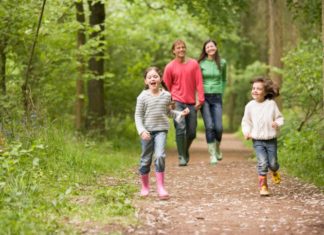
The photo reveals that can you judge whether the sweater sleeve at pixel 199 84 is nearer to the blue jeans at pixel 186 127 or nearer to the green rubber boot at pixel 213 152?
the blue jeans at pixel 186 127

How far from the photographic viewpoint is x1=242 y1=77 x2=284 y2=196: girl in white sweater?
27.9 feet

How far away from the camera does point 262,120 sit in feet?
28.0

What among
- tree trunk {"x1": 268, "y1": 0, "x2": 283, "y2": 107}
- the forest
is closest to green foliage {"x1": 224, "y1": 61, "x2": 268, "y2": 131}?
the forest

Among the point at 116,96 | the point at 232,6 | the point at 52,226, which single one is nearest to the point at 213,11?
the point at 232,6

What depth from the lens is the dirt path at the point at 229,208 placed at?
6.50 meters

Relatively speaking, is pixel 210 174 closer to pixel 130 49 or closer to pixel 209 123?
pixel 209 123

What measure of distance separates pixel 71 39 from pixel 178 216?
375 inches

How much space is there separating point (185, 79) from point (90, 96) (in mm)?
→ 6349

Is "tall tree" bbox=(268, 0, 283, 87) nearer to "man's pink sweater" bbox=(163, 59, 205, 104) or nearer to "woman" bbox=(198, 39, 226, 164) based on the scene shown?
"woman" bbox=(198, 39, 226, 164)

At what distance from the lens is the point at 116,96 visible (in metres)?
19.7

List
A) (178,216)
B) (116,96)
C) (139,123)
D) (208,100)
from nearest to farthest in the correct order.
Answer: (178,216)
(139,123)
(208,100)
(116,96)

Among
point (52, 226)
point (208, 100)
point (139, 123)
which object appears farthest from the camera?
point (208, 100)

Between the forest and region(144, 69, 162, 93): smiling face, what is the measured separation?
1418mm

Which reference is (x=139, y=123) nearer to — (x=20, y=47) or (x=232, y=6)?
(x=20, y=47)
